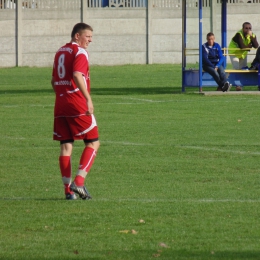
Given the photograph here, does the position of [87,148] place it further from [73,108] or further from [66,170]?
[73,108]

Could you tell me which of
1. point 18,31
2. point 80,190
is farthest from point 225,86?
point 18,31

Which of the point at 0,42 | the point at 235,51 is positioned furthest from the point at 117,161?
the point at 0,42

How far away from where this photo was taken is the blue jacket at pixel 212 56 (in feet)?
79.4

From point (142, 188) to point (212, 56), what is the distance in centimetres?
1481

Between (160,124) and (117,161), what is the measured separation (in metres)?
4.82

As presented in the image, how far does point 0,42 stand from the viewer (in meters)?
41.3

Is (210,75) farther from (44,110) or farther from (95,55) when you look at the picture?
(95,55)

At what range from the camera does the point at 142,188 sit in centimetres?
984

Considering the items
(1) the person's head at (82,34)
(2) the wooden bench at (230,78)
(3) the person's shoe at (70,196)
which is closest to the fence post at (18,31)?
(2) the wooden bench at (230,78)

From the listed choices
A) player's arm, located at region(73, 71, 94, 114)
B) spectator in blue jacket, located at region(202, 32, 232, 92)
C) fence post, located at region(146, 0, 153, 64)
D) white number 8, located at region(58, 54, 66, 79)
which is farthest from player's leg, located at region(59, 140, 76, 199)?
fence post, located at region(146, 0, 153, 64)

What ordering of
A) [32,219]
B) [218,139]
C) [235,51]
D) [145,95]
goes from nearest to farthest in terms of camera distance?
[32,219], [218,139], [145,95], [235,51]

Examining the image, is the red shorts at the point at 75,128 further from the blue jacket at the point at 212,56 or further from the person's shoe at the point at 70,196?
the blue jacket at the point at 212,56

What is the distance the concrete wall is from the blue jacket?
18.5m

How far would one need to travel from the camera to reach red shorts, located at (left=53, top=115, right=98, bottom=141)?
9219 millimetres
